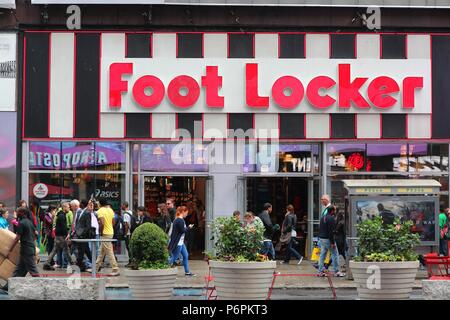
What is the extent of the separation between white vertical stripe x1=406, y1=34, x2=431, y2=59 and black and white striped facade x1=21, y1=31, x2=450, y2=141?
30mm

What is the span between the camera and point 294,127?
2458 cm

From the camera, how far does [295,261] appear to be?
24203 mm

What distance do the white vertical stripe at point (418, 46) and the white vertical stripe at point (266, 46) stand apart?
3.99 m

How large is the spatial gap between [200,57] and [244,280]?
12.2m

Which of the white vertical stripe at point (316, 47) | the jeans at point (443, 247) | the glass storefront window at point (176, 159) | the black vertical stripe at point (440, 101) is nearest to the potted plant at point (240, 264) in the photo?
the jeans at point (443, 247)

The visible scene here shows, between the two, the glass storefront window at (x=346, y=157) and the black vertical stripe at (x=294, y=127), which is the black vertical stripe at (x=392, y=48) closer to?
the glass storefront window at (x=346, y=157)

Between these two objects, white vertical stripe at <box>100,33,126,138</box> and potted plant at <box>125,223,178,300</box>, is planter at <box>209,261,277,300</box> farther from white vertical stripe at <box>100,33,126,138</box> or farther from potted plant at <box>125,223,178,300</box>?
white vertical stripe at <box>100,33,126,138</box>

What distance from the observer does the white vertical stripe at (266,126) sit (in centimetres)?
2456

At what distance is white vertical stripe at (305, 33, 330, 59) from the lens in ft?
80.8

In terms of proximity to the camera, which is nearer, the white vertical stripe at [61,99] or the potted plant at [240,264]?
the potted plant at [240,264]

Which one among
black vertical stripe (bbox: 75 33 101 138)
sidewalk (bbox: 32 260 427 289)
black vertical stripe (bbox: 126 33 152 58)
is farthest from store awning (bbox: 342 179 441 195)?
black vertical stripe (bbox: 75 33 101 138)
